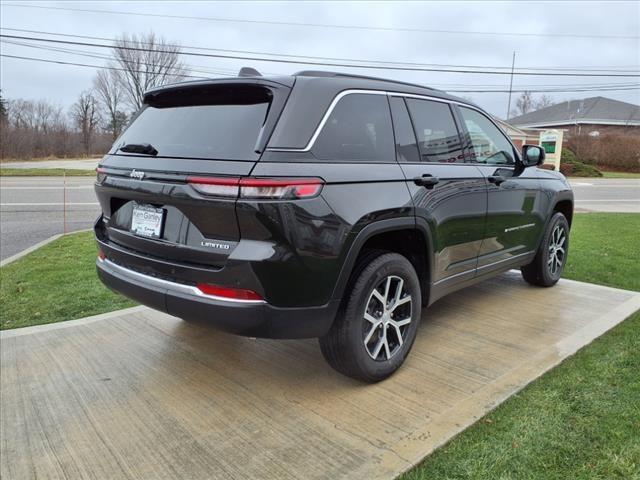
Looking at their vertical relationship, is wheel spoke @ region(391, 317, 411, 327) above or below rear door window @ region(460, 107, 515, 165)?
below

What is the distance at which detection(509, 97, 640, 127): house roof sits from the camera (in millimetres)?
49281

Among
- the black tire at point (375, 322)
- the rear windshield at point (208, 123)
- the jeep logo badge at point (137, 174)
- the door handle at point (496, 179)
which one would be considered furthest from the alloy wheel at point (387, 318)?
the jeep logo badge at point (137, 174)

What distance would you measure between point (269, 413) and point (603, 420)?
183 cm

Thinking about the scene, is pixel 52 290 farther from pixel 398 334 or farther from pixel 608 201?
pixel 608 201

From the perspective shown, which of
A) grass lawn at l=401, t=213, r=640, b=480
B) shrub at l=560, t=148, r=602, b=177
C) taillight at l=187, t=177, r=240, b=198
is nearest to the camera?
grass lawn at l=401, t=213, r=640, b=480

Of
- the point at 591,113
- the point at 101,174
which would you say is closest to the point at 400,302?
the point at 101,174

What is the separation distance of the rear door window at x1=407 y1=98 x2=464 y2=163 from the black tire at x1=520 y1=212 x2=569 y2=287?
1846mm

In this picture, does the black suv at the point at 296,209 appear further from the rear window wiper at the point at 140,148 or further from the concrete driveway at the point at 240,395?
the concrete driveway at the point at 240,395

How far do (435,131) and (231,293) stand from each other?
197 centimetres

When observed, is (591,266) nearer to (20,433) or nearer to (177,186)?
(177,186)

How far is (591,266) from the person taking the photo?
20.2ft

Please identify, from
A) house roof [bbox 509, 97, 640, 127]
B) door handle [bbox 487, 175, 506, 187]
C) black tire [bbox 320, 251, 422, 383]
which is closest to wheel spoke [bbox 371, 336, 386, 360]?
black tire [bbox 320, 251, 422, 383]

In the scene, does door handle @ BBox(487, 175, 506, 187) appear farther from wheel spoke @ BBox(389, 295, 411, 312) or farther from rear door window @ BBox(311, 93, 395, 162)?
wheel spoke @ BBox(389, 295, 411, 312)

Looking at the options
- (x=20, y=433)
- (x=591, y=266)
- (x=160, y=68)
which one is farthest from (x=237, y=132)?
(x=160, y=68)
